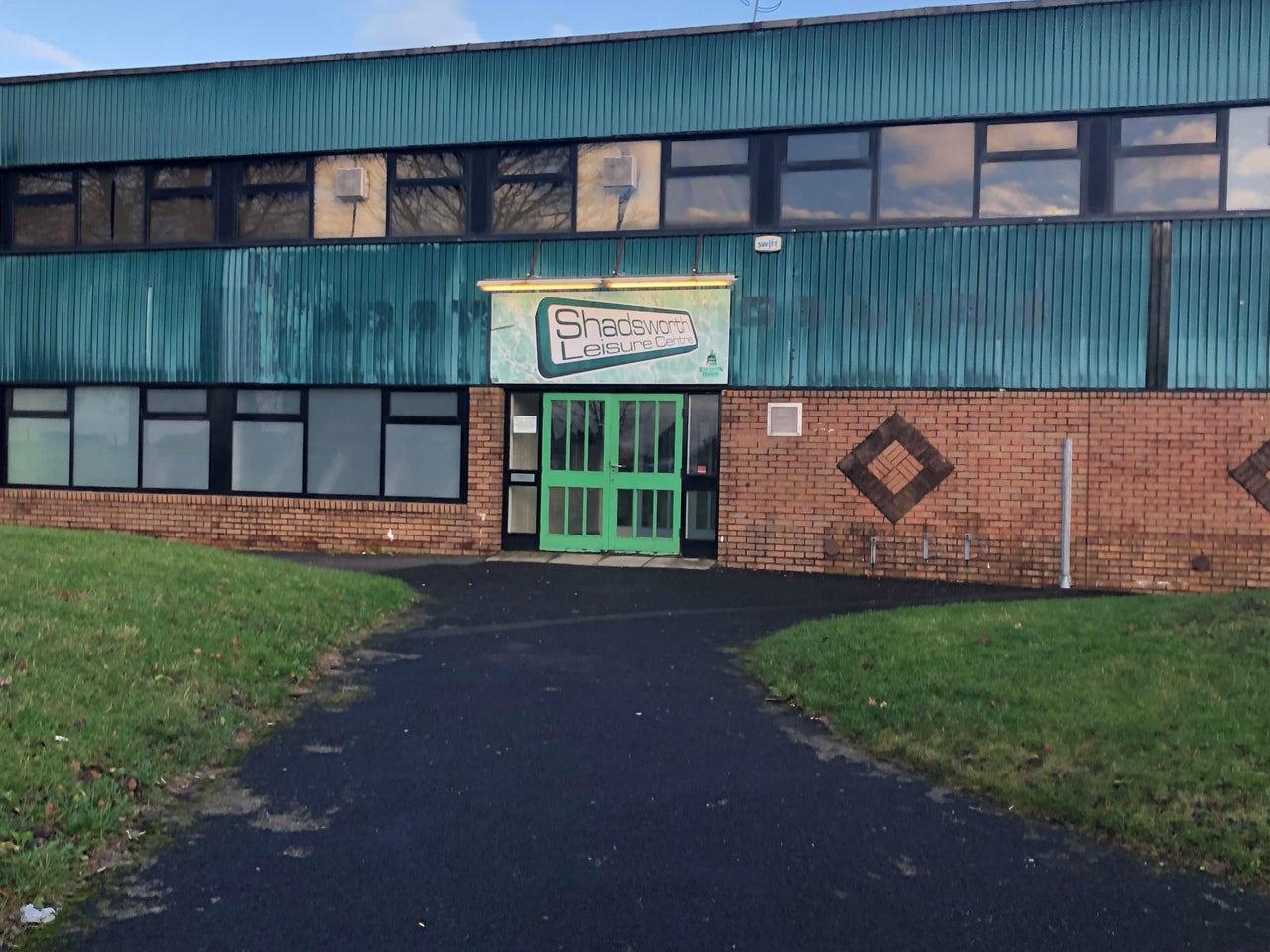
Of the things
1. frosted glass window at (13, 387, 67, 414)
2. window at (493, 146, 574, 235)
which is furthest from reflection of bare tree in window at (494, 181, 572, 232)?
frosted glass window at (13, 387, 67, 414)

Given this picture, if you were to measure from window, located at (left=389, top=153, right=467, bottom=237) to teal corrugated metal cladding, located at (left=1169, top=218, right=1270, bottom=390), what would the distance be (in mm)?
8355

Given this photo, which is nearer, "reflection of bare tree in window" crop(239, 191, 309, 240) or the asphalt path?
the asphalt path

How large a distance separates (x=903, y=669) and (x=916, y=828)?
237cm

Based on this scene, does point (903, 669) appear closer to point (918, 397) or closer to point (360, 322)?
point (918, 397)

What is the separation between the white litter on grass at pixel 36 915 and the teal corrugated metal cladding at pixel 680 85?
1114 cm

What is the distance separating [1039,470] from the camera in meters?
11.9


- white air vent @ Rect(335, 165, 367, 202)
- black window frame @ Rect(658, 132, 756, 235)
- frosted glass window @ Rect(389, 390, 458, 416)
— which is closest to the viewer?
black window frame @ Rect(658, 132, 756, 235)

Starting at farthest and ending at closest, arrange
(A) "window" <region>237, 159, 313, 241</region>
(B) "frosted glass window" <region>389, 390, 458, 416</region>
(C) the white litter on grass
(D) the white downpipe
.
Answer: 1. (A) "window" <region>237, 159, 313, 241</region>
2. (B) "frosted glass window" <region>389, 390, 458, 416</region>
3. (D) the white downpipe
4. (C) the white litter on grass

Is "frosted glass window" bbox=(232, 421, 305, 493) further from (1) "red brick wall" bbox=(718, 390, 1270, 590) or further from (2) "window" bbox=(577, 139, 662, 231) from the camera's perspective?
(1) "red brick wall" bbox=(718, 390, 1270, 590)

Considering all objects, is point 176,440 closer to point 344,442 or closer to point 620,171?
point 344,442

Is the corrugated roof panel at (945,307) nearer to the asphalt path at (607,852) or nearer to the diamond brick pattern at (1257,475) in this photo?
the diamond brick pattern at (1257,475)

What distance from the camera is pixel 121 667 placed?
20.0ft

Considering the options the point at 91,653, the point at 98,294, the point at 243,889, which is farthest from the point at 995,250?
the point at 98,294

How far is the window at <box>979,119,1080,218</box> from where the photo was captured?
39.2ft
